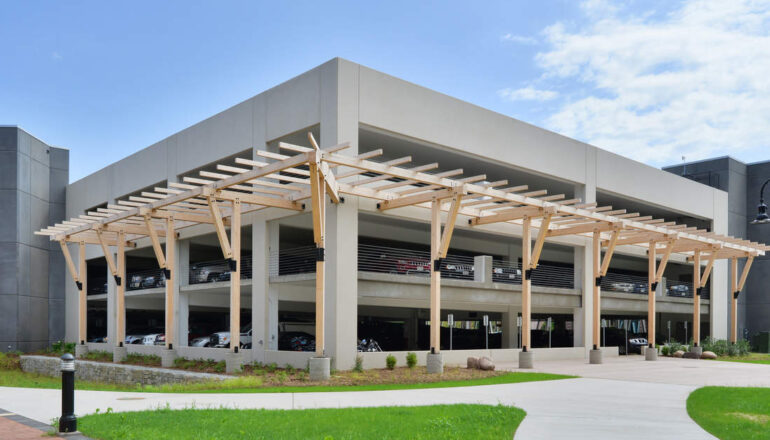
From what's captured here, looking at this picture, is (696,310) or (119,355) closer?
(119,355)

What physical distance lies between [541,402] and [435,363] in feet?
24.9

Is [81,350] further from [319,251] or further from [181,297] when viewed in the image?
[319,251]

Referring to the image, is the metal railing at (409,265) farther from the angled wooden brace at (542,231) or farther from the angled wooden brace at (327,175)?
the angled wooden brace at (542,231)

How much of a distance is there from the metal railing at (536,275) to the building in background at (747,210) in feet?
66.3

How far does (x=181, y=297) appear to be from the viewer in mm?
31469

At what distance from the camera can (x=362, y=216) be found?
2916 cm

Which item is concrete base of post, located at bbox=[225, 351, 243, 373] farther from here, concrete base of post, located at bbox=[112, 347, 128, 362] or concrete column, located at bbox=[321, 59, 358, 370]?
concrete base of post, located at bbox=[112, 347, 128, 362]

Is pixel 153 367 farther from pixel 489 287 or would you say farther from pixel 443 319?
pixel 443 319

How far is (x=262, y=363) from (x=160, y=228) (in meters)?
9.58

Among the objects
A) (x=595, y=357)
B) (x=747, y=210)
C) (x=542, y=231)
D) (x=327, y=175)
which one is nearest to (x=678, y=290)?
(x=747, y=210)

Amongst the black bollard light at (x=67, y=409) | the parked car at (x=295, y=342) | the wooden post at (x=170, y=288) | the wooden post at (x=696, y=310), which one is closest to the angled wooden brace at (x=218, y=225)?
the wooden post at (x=170, y=288)

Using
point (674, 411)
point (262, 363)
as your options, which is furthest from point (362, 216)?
point (674, 411)

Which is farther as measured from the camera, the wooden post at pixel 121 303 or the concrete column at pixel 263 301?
the wooden post at pixel 121 303

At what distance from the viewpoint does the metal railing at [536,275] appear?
101ft
